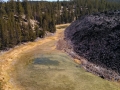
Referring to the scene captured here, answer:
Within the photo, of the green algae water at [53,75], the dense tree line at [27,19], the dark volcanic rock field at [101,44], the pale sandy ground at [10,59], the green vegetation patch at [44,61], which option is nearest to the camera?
the green algae water at [53,75]

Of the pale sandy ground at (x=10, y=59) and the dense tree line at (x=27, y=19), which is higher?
the dense tree line at (x=27, y=19)

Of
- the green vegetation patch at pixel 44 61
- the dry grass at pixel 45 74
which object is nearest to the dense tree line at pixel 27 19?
the dry grass at pixel 45 74

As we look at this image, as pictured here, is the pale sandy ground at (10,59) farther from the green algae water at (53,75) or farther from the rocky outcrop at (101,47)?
the rocky outcrop at (101,47)

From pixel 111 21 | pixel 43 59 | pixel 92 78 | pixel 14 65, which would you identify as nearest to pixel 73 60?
pixel 43 59

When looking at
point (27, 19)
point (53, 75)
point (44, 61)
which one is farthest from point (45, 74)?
point (27, 19)

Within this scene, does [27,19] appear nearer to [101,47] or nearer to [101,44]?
[101,44]

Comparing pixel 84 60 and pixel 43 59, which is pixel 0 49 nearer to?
pixel 43 59
